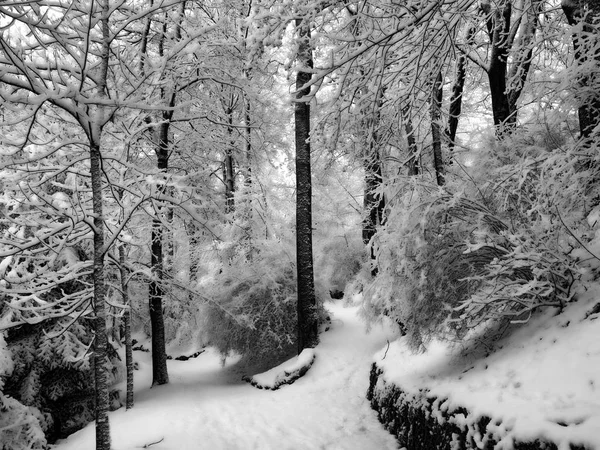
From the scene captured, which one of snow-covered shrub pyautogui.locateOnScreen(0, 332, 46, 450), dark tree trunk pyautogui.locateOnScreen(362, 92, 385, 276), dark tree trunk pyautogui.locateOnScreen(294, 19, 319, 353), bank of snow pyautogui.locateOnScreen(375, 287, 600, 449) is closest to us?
bank of snow pyautogui.locateOnScreen(375, 287, 600, 449)

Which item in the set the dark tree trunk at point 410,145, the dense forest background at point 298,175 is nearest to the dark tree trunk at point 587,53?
the dense forest background at point 298,175

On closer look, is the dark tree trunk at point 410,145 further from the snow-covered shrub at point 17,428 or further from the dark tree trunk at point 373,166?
the snow-covered shrub at point 17,428

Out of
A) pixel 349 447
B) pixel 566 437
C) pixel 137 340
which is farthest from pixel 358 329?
pixel 137 340

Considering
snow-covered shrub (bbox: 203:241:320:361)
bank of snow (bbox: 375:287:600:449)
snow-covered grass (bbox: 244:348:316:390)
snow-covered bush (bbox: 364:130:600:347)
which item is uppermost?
snow-covered bush (bbox: 364:130:600:347)

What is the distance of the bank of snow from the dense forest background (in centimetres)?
27

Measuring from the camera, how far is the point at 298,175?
861 cm

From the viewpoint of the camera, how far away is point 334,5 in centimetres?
324

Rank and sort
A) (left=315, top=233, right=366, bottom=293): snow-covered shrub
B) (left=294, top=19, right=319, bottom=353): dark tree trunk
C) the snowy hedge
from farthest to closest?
(left=315, top=233, right=366, bottom=293): snow-covered shrub < (left=294, top=19, right=319, bottom=353): dark tree trunk < the snowy hedge

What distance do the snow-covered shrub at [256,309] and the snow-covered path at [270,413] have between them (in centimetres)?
88

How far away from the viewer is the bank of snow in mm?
2475

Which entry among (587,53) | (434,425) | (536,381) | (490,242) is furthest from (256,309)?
(587,53)

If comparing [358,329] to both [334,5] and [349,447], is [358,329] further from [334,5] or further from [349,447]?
[334,5]

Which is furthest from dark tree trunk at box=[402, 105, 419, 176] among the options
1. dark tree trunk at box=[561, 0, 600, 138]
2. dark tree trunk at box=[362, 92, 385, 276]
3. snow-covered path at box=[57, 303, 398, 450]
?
snow-covered path at box=[57, 303, 398, 450]

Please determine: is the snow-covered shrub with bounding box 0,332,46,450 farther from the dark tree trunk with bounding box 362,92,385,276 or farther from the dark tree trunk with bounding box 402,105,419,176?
the dark tree trunk with bounding box 402,105,419,176
